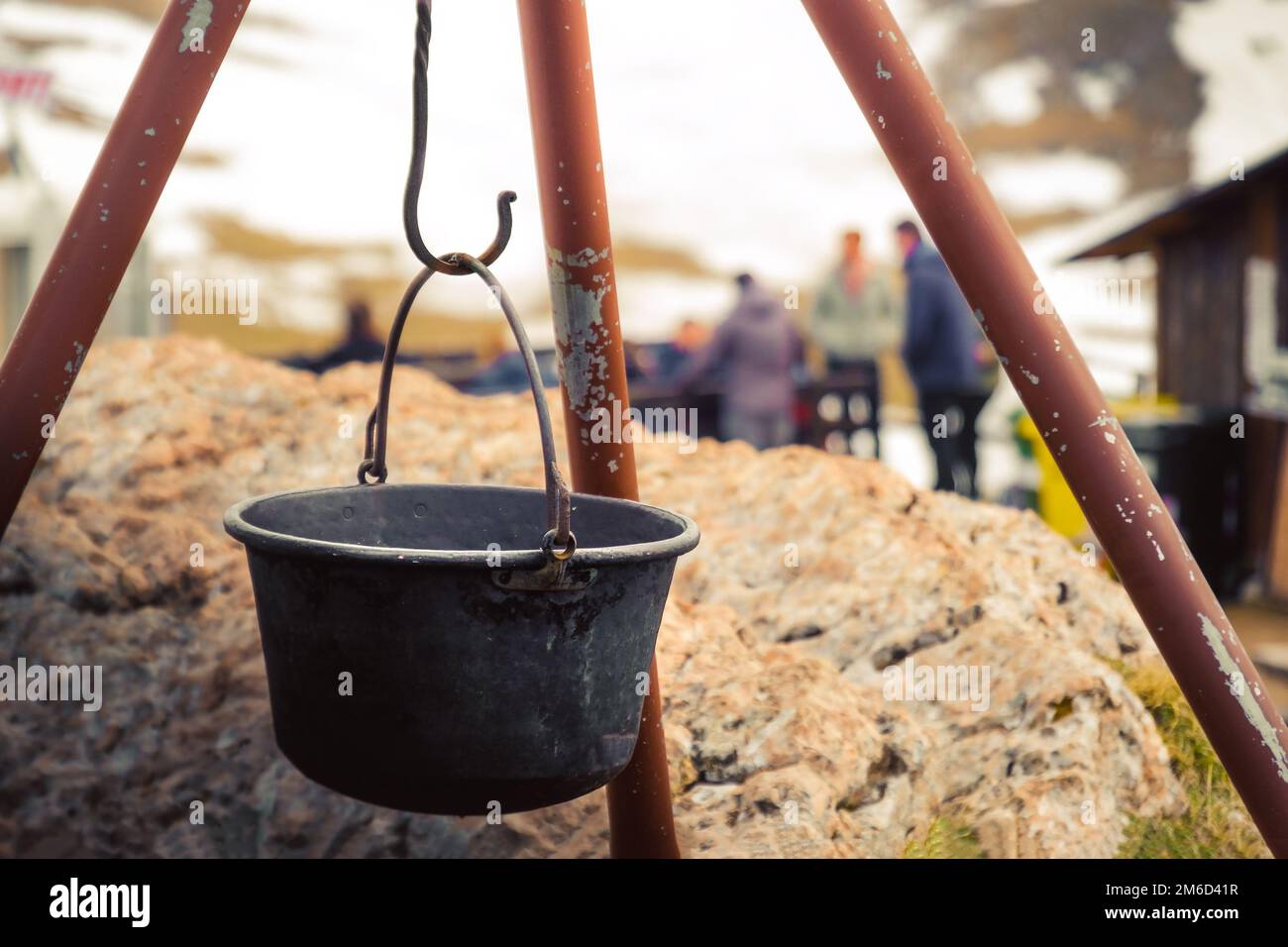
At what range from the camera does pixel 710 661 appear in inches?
122

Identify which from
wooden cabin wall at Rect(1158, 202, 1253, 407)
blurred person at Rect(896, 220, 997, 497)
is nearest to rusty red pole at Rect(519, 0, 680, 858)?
blurred person at Rect(896, 220, 997, 497)

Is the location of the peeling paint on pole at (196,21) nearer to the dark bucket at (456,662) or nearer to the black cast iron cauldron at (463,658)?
the black cast iron cauldron at (463,658)

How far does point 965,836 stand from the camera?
2785 millimetres

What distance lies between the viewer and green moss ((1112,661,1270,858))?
9.54ft

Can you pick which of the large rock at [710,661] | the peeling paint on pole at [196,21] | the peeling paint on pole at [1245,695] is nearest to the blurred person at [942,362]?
the large rock at [710,661]

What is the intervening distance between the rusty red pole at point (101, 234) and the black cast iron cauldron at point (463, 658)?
0.40 meters

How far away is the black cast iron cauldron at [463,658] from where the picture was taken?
6.24 ft

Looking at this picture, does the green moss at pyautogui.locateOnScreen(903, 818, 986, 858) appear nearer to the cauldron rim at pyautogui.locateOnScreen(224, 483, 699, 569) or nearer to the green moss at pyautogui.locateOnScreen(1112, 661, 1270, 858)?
the green moss at pyautogui.locateOnScreen(1112, 661, 1270, 858)

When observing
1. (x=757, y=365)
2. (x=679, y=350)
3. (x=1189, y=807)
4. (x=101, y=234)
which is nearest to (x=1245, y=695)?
(x=1189, y=807)

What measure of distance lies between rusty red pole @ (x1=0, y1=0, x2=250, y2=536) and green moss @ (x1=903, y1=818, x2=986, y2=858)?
2.04m

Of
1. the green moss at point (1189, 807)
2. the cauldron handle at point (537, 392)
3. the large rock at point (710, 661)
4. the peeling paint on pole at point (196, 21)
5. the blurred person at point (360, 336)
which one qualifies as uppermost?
the peeling paint on pole at point (196, 21)

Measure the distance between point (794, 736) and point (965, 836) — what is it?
1.48 ft
